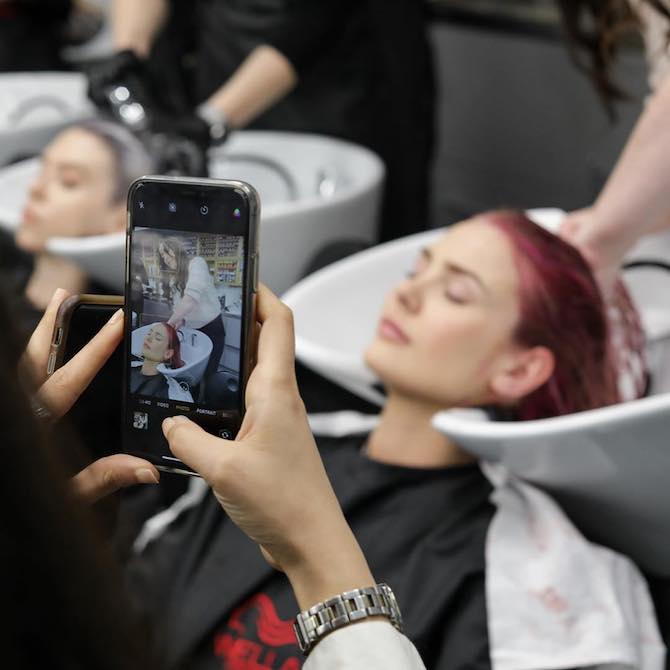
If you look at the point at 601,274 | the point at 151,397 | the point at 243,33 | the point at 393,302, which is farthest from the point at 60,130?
the point at 151,397

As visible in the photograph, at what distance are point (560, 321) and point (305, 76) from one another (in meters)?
0.99

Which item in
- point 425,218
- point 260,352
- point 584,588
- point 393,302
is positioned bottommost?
point 425,218

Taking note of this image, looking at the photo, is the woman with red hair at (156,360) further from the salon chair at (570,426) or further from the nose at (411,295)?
the nose at (411,295)

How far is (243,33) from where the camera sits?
190 centimetres

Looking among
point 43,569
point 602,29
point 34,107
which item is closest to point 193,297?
point 43,569

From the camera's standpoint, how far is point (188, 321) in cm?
51

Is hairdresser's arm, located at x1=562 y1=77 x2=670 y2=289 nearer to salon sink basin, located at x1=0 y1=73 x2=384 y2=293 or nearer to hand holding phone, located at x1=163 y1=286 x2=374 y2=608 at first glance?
salon sink basin, located at x1=0 y1=73 x2=384 y2=293

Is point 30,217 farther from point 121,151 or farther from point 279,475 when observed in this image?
point 279,475

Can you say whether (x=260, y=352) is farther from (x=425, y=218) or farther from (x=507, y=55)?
(x=507, y=55)

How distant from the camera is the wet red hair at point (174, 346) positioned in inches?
20.2

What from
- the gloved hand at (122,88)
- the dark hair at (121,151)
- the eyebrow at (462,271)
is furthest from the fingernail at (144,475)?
the gloved hand at (122,88)

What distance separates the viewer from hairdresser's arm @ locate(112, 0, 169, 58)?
1954 mm

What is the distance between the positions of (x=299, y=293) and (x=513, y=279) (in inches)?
15.4

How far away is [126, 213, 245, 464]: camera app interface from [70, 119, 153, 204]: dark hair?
33.1 inches
